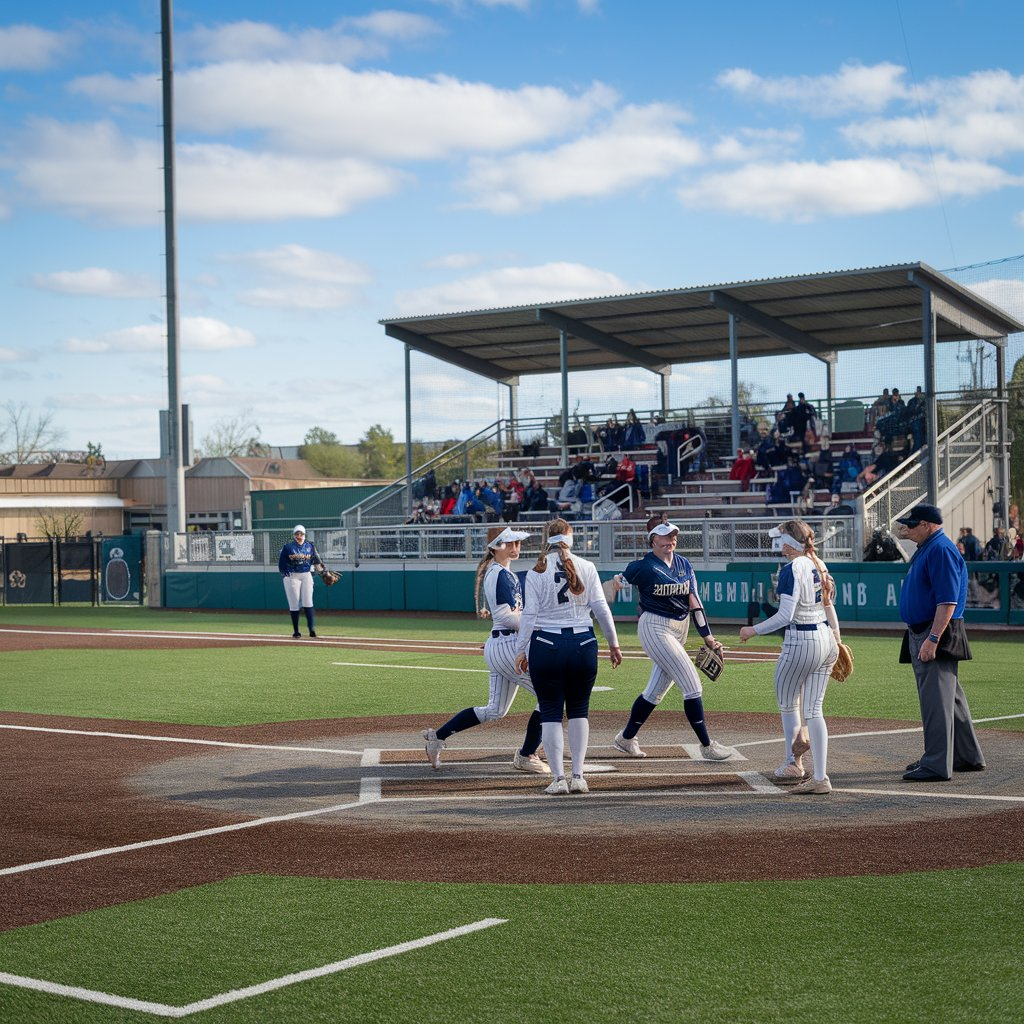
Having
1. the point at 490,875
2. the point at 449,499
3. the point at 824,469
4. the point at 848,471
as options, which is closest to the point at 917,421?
the point at 848,471

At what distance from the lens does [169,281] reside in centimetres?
3500

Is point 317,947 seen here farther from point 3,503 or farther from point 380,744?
point 3,503

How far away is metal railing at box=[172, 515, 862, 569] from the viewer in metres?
26.3

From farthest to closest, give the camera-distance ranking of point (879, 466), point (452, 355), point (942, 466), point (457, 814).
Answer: point (452, 355)
point (879, 466)
point (942, 466)
point (457, 814)

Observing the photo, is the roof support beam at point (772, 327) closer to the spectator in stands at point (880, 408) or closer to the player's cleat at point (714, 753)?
the spectator in stands at point (880, 408)

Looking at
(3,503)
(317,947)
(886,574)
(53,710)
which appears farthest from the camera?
(3,503)

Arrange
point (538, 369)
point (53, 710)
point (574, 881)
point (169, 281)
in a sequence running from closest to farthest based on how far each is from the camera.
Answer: point (574, 881), point (53, 710), point (169, 281), point (538, 369)

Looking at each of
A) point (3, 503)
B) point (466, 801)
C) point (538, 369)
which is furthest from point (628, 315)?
point (3, 503)

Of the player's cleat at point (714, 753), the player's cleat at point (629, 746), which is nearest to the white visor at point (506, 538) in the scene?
the player's cleat at point (629, 746)

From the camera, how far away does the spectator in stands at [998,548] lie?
24.3 m

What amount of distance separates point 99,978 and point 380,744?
22.3 feet

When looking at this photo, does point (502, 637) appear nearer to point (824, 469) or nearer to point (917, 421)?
point (917, 421)

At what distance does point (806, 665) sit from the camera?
31.0ft

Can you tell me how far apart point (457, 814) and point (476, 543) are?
23.0m
